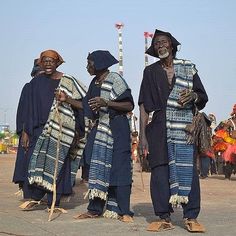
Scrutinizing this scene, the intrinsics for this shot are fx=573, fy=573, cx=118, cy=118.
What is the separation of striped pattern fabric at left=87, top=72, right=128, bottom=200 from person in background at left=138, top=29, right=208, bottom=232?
0.68 meters

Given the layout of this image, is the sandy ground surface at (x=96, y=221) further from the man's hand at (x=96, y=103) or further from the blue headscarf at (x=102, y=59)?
the blue headscarf at (x=102, y=59)

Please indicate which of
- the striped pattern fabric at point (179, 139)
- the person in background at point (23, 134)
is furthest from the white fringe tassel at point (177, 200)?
the person in background at point (23, 134)

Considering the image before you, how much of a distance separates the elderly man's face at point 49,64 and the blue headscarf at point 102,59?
96cm

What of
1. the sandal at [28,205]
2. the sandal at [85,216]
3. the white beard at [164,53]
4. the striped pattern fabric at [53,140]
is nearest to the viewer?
the white beard at [164,53]

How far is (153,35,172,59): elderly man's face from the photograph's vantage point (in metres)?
6.23

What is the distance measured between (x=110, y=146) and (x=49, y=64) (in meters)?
1.68

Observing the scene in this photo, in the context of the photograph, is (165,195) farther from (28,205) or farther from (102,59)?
(28,205)

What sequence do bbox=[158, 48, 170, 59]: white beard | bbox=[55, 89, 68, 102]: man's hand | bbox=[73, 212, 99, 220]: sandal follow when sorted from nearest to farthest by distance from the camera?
bbox=[158, 48, 170, 59]: white beard
bbox=[73, 212, 99, 220]: sandal
bbox=[55, 89, 68, 102]: man's hand

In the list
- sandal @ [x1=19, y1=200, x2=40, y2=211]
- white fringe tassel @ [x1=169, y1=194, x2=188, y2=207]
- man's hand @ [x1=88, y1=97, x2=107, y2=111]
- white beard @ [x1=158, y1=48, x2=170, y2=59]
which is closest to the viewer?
white fringe tassel @ [x1=169, y1=194, x2=188, y2=207]

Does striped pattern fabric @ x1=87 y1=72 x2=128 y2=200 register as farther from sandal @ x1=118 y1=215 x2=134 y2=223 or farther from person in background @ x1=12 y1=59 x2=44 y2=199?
person in background @ x1=12 y1=59 x2=44 y2=199

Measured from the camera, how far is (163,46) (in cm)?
624

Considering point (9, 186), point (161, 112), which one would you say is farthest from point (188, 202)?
point (9, 186)

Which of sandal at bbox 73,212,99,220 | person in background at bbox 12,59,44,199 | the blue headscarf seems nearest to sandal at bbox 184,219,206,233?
sandal at bbox 73,212,99,220

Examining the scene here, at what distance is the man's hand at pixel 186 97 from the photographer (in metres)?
6.04
